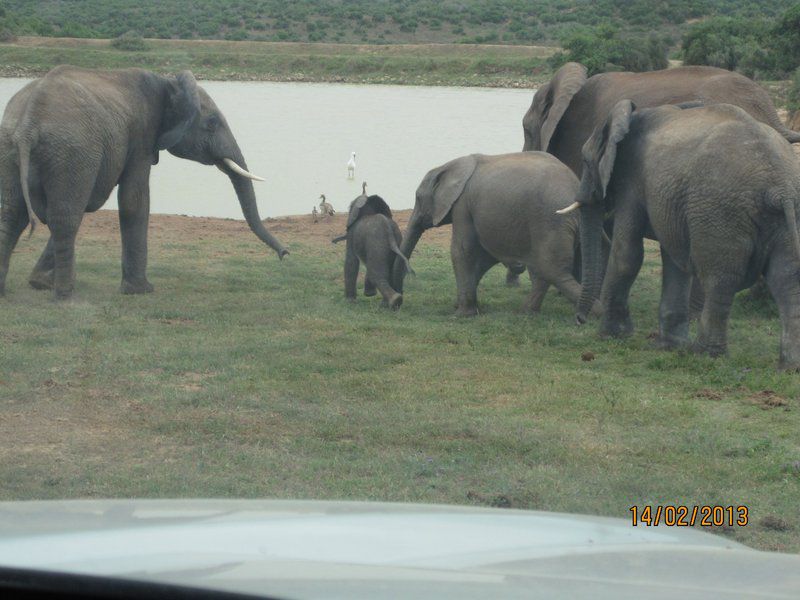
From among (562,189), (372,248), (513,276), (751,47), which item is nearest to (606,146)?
(562,189)

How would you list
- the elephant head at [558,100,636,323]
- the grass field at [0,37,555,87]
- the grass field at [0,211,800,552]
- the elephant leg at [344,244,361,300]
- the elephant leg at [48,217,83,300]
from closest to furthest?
the grass field at [0,211,800,552] → the elephant head at [558,100,636,323] → the elephant leg at [48,217,83,300] → the elephant leg at [344,244,361,300] → the grass field at [0,37,555,87]

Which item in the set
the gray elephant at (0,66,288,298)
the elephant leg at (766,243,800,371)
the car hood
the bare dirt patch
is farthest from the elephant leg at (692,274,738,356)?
the car hood

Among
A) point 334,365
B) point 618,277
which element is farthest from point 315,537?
point 618,277

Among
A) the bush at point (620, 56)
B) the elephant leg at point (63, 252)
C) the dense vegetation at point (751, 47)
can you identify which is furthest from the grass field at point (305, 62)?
the elephant leg at point (63, 252)

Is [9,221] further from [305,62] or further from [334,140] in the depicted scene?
[305,62]

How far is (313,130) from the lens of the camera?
31.3 m

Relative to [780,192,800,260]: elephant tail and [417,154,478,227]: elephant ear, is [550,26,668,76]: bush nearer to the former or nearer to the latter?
[417,154,478,227]: elephant ear

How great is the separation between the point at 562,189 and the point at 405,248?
194 centimetres

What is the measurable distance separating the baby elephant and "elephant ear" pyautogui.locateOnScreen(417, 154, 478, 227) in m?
0.39

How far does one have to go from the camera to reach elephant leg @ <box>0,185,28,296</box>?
34.7 feet

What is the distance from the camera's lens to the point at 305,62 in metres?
49.3

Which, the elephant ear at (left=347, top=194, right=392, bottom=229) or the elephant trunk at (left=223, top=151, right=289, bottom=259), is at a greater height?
the elephant ear at (left=347, top=194, right=392, bottom=229)

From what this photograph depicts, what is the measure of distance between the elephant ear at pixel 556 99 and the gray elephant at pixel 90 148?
2.87 meters

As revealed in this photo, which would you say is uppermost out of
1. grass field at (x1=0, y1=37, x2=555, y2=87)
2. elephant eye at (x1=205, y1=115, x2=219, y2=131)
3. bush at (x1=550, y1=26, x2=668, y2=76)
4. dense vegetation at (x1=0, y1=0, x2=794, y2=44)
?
elephant eye at (x1=205, y1=115, x2=219, y2=131)
